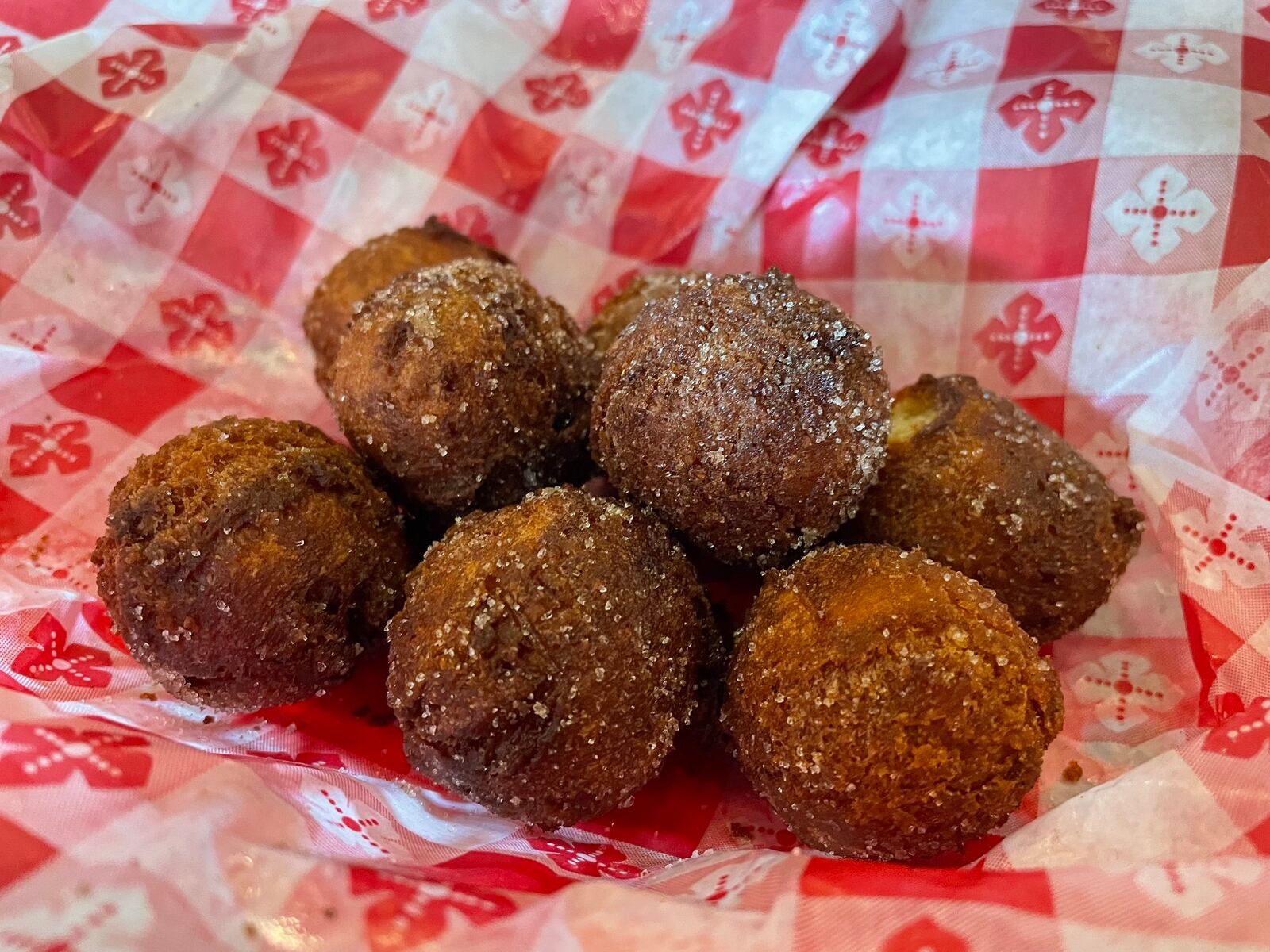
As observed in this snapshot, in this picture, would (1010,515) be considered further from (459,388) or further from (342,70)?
(342,70)

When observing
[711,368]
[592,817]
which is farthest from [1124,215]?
[592,817]

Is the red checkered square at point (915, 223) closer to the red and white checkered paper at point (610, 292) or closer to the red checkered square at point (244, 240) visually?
the red and white checkered paper at point (610, 292)

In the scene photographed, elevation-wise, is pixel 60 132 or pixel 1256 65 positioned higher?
pixel 1256 65

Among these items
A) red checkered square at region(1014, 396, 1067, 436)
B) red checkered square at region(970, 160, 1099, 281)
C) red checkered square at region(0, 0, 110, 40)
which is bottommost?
red checkered square at region(1014, 396, 1067, 436)

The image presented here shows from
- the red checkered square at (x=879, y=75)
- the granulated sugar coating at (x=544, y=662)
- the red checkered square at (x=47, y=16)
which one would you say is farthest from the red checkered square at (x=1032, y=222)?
Answer: the red checkered square at (x=47, y=16)

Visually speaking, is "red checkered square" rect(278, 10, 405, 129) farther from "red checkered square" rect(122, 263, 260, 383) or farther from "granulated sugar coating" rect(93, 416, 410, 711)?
"granulated sugar coating" rect(93, 416, 410, 711)

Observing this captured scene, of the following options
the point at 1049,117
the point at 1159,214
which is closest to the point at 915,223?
the point at 1049,117

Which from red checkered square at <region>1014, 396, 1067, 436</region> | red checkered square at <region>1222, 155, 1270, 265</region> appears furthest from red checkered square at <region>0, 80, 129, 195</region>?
red checkered square at <region>1222, 155, 1270, 265</region>
